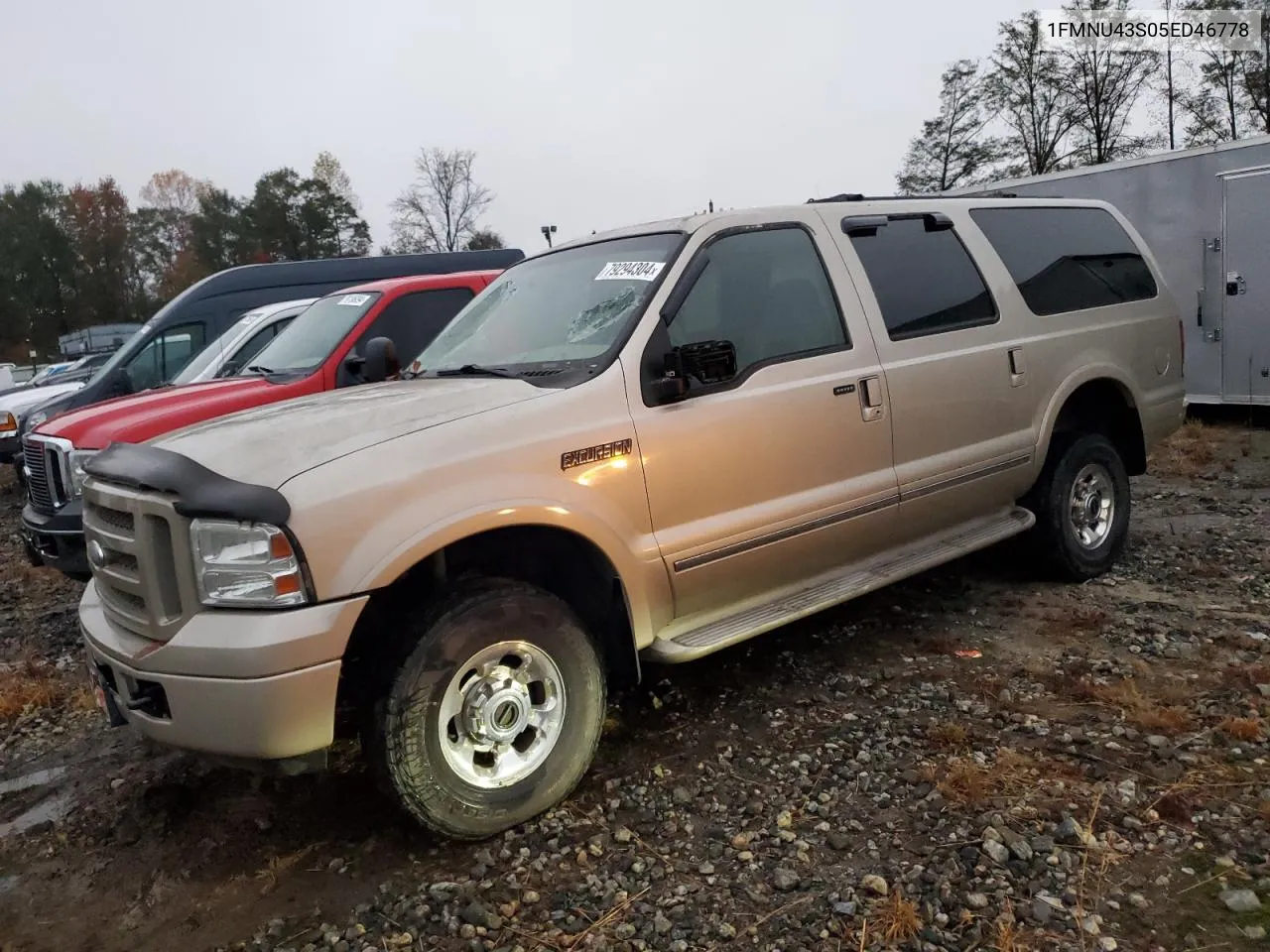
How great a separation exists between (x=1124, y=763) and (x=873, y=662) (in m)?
1.20

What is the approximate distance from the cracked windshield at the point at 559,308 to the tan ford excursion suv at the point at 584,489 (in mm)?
17

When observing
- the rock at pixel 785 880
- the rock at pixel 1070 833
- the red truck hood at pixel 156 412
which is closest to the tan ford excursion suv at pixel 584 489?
the rock at pixel 785 880

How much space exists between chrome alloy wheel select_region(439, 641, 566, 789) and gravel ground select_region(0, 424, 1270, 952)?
0.82 ft

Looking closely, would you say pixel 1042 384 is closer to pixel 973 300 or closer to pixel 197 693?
pixel 973 300

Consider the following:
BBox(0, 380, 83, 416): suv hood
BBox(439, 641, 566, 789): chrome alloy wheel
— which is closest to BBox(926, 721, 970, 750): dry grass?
BBox(439, 641, 566, 789): chrome alloy wheel

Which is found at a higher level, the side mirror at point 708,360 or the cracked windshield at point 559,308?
the cracked windshield at point 559,308

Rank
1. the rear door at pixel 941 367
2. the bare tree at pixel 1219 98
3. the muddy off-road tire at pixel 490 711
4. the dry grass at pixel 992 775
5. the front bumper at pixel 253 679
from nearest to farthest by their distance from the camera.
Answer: the front bumper at pixel 253 679 → the muddy off-road tire at pixel 490 711 → the dry grass at pixel 992 775 → the rear door at pixel 941 367 → the bare tree at pixel 1219 98

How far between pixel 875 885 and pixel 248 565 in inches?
75.9

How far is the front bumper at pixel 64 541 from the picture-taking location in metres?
A: 5.10

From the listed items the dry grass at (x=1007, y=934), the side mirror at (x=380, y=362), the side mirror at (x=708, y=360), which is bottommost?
the dry grass at (x=1007, y=934)

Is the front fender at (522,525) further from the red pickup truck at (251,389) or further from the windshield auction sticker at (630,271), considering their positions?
the red pickup truck at (251,389)

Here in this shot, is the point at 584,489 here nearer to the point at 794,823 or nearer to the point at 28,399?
the point at 794,823

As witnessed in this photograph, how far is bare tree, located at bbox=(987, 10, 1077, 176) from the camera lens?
1280 inches

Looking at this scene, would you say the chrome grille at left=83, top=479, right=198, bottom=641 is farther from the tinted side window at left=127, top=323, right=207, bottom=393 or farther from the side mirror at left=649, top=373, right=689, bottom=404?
the tinted side window at left=127, top=323, right=207, bottom=393
